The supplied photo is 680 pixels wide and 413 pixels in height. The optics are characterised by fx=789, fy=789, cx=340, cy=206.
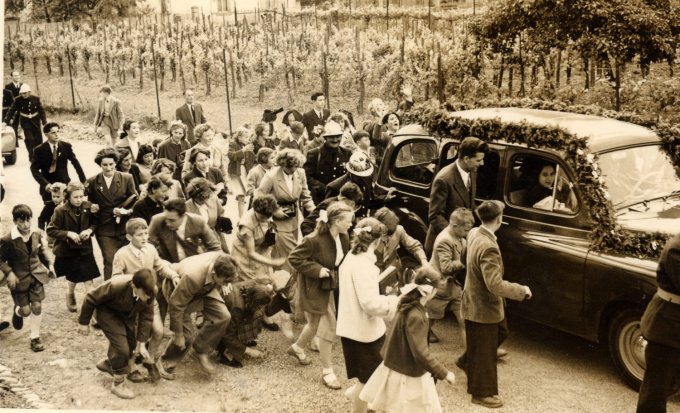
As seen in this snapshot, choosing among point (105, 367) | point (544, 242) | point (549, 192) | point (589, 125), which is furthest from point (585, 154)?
point (105, 367)

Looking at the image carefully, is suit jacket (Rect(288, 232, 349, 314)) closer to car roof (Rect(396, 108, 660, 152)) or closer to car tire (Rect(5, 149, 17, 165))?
car roof (Rect(396, 108, 660, 152))

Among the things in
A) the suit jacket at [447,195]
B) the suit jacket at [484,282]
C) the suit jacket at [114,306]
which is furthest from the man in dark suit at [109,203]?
the suit jacket at [484,282]

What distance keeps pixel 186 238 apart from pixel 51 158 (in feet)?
7.98

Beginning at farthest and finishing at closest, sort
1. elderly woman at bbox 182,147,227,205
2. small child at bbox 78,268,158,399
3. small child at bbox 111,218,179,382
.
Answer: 1. elderly woman at bbox 182,147,227,205
2. small child at bbox 111,218,179,382
3. small child at bbox 78,268,158,399

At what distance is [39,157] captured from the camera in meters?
7.44

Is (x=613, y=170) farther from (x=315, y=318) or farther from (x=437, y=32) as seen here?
(x=437, y=32)

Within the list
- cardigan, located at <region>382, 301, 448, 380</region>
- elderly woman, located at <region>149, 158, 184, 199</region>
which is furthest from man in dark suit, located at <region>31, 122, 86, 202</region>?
cardigan, located at <region>382, 301, 448, 380</region>

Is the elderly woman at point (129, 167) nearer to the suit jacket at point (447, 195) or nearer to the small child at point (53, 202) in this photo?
the small child at point (53, 202)

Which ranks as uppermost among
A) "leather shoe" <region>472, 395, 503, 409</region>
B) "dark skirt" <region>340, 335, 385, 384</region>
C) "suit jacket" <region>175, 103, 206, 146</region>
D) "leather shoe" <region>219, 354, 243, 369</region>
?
"suit jacket" <region>175, 103, 206, 146</region>

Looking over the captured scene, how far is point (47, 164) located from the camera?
7.48 meters

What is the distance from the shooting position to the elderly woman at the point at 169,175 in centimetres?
671

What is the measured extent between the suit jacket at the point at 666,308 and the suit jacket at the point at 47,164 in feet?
17.3

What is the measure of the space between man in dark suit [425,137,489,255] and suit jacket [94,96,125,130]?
15.7 feet

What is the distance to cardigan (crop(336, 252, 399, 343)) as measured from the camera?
4.59 metres
